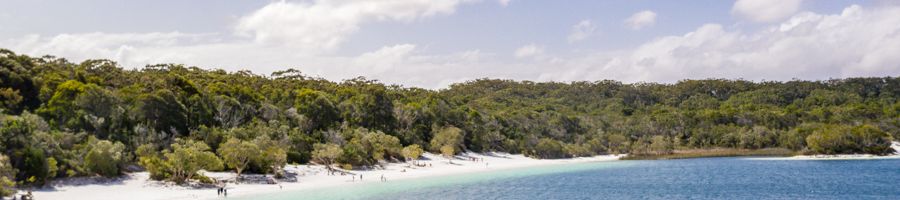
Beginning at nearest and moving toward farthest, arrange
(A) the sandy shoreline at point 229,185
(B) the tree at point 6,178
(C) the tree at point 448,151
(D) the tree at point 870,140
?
(B) the tree at point 6,178 → (A) the sandy shoreline at point 229,185 → (C) the tree at point 448,151 → (D) the tree at point 870,140

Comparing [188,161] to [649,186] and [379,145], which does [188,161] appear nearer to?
[379,145]

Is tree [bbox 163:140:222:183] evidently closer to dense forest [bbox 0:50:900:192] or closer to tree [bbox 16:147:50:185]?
dense forest [bbox 0:50:900:192]

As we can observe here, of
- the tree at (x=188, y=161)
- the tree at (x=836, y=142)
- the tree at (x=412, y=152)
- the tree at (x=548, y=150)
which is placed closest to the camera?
the tree at (x=188, y=161)

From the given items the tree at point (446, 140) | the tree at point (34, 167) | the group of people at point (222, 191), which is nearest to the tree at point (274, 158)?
the group of people at point (222, 191)

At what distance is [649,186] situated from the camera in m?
59.7

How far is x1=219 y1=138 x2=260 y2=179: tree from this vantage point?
56.2m

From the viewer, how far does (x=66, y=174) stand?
1906 inches

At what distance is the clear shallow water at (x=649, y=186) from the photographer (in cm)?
5062

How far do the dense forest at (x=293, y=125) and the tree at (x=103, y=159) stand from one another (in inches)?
3.3

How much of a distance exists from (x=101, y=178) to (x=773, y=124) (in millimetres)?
124106

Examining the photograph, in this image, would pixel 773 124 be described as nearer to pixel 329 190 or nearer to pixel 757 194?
pixel 757 194

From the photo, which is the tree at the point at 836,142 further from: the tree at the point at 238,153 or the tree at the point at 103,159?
the tree at the point at 103,159

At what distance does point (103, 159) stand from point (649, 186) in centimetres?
4393

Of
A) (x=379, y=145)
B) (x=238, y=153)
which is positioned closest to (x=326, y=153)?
(x=379, y=145)
